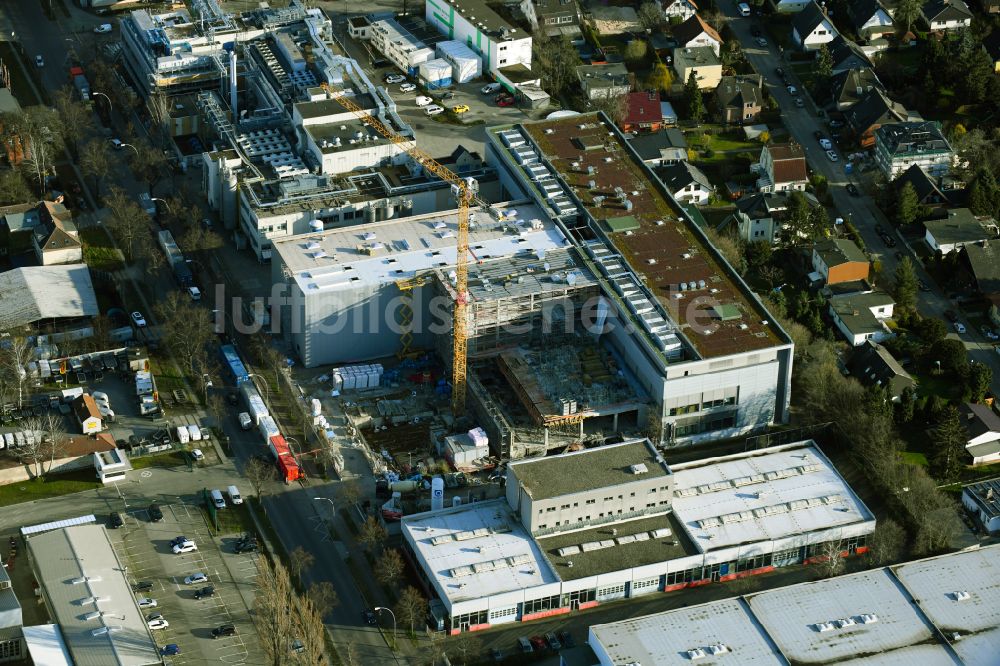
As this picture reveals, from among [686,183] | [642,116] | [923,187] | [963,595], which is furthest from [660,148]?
[963,595]

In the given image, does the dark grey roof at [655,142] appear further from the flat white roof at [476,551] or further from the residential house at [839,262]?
the flat white roof at [476,551]

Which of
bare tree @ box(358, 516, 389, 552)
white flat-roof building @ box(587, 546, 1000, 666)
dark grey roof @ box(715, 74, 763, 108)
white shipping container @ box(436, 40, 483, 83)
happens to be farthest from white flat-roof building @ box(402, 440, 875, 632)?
white shipping container @ box(436, 40, 483, 83)

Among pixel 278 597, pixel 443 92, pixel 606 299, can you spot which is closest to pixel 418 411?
pixel 606 299

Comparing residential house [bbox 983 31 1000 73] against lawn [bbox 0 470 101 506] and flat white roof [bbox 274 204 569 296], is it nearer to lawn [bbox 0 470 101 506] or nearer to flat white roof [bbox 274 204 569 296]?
flat white roof [bbox 274 204 569 296]

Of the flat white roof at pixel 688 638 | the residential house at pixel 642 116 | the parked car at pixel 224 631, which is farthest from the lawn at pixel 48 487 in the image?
the residential house at pixel 642 116

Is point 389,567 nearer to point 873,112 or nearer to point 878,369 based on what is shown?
point 878,369

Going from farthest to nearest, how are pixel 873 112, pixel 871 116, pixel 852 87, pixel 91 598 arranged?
pixel 852 87 → pixel 873 112 → pixel 871 116 → pixel 91 598
